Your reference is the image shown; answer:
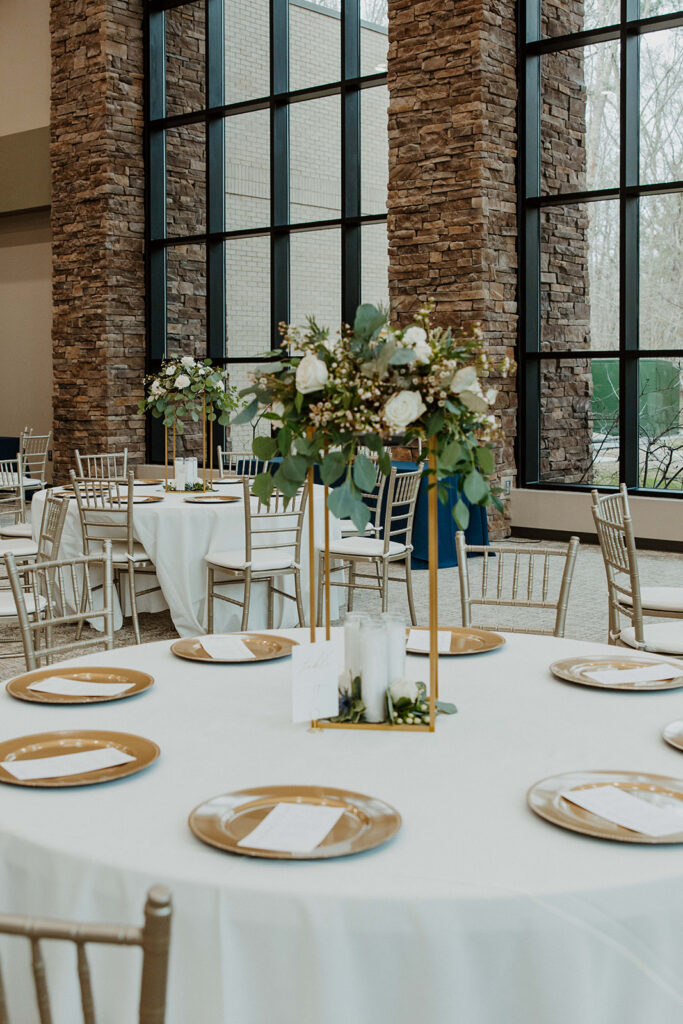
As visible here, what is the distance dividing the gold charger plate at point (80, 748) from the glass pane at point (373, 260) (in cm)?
820

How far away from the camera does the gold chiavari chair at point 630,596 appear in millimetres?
3479

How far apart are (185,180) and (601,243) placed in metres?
4.88

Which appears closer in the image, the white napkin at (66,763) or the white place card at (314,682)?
the white napkin at (66,763)

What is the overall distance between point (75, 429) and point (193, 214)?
2.61 m

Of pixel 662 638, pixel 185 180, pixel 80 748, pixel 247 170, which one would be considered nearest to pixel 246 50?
pixel 247 170

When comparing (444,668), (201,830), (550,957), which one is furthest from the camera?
(444,668)

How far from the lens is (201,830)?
141 cm

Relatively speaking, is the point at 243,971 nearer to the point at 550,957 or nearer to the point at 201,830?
the point at 201,830

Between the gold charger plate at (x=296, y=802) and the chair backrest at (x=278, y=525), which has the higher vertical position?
the chair backrest at (x=278, y=525)

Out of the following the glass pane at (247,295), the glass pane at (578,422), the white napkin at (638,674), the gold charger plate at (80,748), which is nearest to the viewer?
the gold charger plate at (80,748)

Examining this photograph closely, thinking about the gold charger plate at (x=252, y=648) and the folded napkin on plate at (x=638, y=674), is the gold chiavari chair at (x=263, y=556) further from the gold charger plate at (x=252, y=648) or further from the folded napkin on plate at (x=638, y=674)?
the folded napkin on plate at (x=638, y=674)

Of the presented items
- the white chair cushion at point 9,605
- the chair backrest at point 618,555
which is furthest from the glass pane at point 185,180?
the chair backrest at point 618,555

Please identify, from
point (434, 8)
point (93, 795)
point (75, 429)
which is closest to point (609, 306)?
point (434, 8)

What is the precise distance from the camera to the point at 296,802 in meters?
1.53
